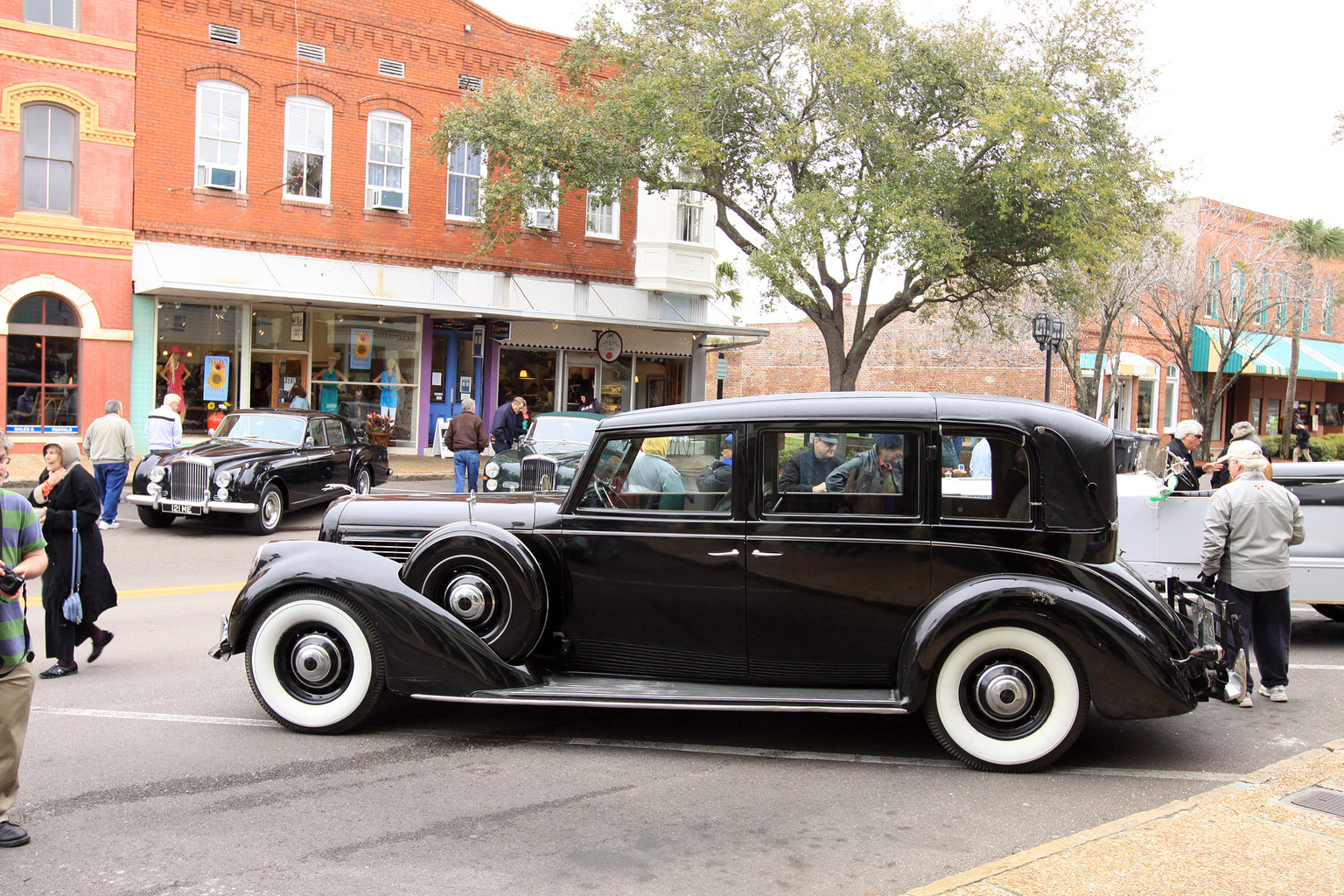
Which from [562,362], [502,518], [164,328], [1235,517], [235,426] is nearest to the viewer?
[502,518]

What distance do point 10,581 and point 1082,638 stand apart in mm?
4878

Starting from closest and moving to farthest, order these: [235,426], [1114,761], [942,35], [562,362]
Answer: [1114,761]
[235,426]
[942,35]
[562,362]

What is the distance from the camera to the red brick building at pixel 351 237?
20.5m

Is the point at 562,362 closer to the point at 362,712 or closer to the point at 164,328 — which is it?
the point at 164,328

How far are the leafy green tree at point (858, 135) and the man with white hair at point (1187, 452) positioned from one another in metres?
8.62

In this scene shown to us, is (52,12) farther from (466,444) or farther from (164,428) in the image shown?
(466,444)

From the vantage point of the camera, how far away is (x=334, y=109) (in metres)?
22.3

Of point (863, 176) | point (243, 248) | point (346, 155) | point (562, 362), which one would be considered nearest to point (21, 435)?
point (243, 248)

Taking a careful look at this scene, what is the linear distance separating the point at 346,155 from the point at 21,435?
8.58 metres

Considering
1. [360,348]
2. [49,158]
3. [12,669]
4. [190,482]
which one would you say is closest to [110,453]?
[190,482]

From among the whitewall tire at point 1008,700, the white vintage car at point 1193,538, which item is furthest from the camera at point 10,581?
the white vintage car at point 1193,538

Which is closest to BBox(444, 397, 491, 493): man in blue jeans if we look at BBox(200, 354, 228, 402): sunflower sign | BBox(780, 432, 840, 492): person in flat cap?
BBox(200, 354, 228, 402): sunflower sign

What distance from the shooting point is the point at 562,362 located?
1023 inches

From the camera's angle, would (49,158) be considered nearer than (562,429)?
No
